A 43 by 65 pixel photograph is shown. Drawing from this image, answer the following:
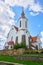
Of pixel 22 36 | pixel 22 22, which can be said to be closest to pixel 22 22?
pixel 22 22

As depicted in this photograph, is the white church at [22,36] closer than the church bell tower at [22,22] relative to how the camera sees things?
Yes

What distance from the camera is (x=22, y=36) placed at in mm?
59438

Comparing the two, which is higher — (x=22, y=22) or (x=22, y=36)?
(x=22, y=22)

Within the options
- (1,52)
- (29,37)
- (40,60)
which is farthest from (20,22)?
(40,60)

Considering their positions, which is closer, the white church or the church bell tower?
the white church

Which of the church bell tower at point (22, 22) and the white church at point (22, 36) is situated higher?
the church bell tower at point (22, 22)

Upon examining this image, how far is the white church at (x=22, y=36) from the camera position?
59.2 m

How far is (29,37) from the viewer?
60.7 m

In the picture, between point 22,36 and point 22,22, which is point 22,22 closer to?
point 22,22

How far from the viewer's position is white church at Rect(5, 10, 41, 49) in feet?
194

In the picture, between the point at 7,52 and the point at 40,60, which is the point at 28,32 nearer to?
the point at 7,52

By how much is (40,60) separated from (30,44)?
1713 inches

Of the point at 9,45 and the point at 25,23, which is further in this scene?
the point at 25,23

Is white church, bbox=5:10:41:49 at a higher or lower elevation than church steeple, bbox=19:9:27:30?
lower
